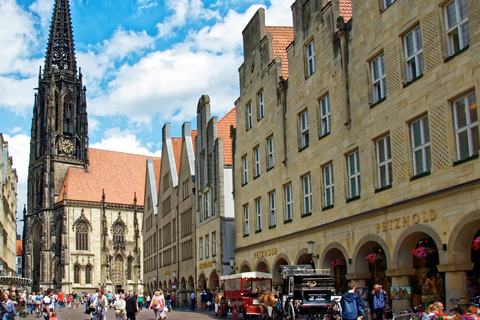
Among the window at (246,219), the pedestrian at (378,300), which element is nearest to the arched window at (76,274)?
the window at (246,219)

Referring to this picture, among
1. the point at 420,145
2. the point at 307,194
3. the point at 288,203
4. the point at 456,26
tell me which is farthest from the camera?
the point at 288,203

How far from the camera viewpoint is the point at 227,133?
4544cm

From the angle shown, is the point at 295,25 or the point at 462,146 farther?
the point at 295,25

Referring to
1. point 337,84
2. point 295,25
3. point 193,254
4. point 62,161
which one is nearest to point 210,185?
point 193,254

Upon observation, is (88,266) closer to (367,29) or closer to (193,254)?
(193,254)

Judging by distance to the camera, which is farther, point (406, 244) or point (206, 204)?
point (206, 204)

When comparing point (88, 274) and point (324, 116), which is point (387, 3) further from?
point (88, 274)

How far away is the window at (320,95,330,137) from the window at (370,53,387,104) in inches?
→ 145

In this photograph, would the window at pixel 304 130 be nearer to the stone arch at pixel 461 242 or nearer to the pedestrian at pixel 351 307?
the stone arch at pixel 461 242

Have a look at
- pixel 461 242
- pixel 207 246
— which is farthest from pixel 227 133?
pixel 461 242

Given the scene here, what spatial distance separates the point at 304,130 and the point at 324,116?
207 centimetres

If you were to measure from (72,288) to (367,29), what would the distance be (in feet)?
281

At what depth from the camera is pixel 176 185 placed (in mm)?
56281

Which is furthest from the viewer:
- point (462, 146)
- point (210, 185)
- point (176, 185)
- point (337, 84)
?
point (176, 185)
